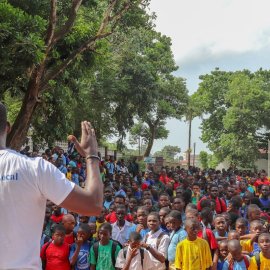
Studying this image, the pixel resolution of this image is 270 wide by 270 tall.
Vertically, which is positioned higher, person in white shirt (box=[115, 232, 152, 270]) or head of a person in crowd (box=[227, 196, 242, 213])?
head of a person in crowd (box=[227, 196, 242, 213])

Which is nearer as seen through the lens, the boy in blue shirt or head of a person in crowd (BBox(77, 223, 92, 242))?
the boy in blue shirt

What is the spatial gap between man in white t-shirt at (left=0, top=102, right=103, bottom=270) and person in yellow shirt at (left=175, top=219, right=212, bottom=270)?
3.46m

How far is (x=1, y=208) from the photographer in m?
1.98

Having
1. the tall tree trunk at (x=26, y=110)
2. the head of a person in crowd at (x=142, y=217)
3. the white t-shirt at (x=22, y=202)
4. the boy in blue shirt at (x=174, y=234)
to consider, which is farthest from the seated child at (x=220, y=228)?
the tall tree trunk at (x=26, y=110)

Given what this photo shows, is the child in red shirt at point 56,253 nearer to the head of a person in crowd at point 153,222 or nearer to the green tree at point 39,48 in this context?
the head of a person in crowd at point 153,222

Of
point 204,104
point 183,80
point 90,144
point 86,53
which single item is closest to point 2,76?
point 86,53

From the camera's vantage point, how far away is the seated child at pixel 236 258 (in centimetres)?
511

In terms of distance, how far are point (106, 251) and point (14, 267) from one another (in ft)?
12.4

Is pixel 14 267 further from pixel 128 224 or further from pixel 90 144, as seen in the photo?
pixel 128 224

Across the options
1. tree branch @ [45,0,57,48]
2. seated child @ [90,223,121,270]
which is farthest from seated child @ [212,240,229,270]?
tree branch @ [45,0,57,48]

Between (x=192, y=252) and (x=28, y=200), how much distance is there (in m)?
3.57

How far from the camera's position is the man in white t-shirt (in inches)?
76.4

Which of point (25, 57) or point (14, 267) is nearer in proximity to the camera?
point (14, 267)

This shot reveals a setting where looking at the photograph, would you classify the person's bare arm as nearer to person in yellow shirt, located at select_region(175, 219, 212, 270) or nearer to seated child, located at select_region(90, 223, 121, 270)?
person in yellow shirt, located at select_region(175, 219, 212, 270)
